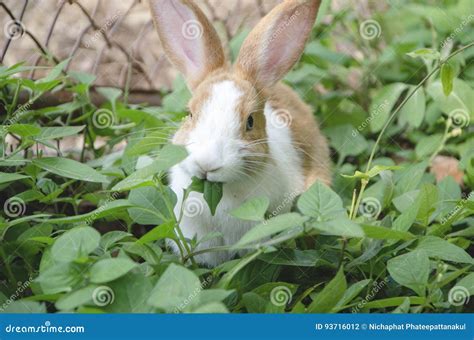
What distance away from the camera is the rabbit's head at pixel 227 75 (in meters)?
2.75

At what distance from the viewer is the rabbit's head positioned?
2.75m

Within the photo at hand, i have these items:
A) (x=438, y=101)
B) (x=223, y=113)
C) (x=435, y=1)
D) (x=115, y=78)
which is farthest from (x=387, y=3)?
(x=223, y=113)

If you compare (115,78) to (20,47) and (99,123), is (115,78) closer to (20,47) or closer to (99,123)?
(20,47)

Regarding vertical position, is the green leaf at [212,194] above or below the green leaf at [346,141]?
above

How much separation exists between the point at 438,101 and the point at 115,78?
2185 millimetres

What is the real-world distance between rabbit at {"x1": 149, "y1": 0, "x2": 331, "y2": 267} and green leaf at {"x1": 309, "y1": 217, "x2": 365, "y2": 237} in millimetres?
509
